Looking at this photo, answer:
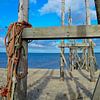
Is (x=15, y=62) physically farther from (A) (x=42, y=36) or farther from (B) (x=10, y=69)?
(A) (x=42, y=36)

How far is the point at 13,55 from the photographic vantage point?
11.7 feet

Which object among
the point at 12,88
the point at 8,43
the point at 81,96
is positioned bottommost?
the point at 81,96

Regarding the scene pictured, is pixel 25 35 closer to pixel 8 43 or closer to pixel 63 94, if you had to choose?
pixel 8 43

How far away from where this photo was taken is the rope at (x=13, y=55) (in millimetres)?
3516

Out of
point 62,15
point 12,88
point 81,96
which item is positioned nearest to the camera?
point 12,88

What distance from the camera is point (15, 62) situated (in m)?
3.54

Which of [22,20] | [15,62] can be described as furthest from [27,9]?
[15,62]

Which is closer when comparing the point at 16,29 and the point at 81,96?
the point at 16,29

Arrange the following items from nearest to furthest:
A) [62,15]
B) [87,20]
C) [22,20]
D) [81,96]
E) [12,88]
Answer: [12,88] → [22,20] → [81,96] → [87,20] → [62,15]

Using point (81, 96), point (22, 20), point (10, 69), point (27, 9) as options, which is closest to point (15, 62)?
point (10, 69)

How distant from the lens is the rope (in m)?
3.52

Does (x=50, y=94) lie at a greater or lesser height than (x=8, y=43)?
lesser

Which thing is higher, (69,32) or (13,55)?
(69,32)

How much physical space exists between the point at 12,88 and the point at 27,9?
1.54 m
